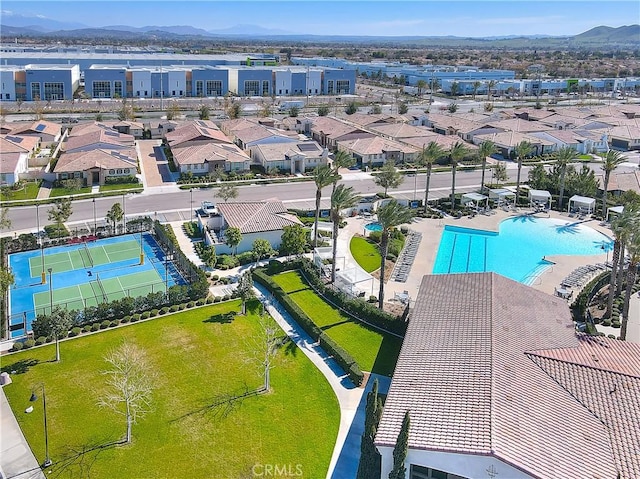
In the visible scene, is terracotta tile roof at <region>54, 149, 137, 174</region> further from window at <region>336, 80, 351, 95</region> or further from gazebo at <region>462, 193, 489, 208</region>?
window at <region>336, 80, 351, 95</region>

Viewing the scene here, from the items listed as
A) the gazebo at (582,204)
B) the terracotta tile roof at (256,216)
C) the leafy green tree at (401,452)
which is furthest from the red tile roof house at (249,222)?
the gazebo at (582,204)

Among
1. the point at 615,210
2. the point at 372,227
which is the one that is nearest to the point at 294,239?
the point at 372,227

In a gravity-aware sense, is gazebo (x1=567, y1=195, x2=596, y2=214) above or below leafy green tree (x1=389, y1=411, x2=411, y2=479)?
above

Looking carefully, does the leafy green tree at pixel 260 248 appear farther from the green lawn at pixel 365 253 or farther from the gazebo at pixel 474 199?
the gazebo at pixel 474 199

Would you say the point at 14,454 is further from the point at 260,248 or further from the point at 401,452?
the point at 260,248

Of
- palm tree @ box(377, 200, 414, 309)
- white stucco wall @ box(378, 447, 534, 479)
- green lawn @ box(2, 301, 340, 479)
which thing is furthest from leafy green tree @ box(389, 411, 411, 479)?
palm tree @ box(377, 200, 414, 309)

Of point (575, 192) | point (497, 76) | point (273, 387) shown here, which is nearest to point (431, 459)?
point (273, 387)
